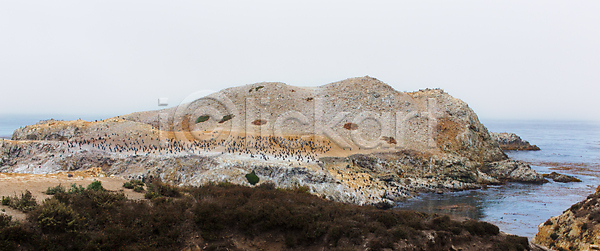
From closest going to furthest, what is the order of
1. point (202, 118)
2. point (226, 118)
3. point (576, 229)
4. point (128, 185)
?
point (576, 229), point (128, 185), point (226, 118), point (202, 118)

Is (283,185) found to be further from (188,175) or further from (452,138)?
(452,138)

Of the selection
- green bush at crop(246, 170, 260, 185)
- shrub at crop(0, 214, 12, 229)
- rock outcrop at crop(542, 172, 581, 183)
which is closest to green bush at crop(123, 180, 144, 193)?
shrub at crop(0, 214, 12, 229)

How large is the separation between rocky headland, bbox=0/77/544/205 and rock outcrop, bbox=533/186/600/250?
43.8 ft

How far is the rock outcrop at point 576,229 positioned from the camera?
12852 millimetres

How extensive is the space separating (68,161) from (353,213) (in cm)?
2958

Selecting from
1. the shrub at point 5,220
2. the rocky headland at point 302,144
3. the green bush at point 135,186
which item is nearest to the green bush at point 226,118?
the rocky headland at point 302,144

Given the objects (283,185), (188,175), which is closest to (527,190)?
(283,185)

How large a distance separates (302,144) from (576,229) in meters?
28.4

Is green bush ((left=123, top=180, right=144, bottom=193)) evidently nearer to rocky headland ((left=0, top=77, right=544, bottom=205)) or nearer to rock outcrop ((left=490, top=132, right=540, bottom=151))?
rocky headland ((left=0, top=77, right=544, bottom=205))

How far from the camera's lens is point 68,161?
30.0m

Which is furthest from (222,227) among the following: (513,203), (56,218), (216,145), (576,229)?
(513,203)

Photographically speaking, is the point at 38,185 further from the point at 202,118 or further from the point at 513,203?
the point at 202,118

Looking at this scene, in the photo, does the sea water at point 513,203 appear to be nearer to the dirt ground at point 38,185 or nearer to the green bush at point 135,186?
the green bush at point 135,186

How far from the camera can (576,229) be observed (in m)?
13.7
